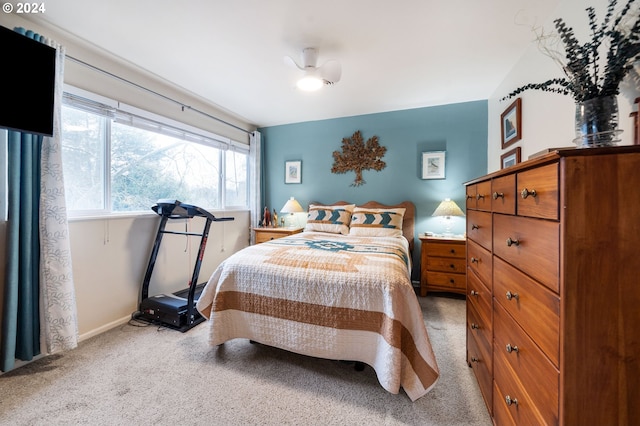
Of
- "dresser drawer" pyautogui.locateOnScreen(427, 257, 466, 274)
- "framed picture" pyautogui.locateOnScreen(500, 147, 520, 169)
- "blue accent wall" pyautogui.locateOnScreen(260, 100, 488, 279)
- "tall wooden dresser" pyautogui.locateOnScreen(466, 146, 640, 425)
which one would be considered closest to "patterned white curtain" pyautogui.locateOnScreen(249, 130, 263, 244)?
"blue accent wall" pyautogui.locateOnScreen(260, 100, 488, 279)

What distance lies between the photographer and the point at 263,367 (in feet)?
5.86

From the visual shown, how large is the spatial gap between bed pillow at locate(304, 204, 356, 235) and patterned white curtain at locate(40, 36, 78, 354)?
244 centimetres

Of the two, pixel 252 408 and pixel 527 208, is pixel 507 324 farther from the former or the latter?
pixel 252 408

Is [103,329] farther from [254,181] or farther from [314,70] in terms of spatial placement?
[314,70]

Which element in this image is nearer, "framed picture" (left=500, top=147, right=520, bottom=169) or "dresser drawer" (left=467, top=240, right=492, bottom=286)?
"dresser drawer" (left=467, top=240, right=492, bottom=286)

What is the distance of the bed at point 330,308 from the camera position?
146cm

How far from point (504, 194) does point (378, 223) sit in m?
2.14

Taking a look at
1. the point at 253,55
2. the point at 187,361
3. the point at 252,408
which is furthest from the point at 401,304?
the point at 253,55

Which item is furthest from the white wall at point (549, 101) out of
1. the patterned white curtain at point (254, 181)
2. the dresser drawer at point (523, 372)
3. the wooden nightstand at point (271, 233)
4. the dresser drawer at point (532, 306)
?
the patterned white curtain at point (254, 181)

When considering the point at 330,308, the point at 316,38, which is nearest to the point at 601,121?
the point at 330,308

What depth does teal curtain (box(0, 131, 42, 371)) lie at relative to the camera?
166 centimetres

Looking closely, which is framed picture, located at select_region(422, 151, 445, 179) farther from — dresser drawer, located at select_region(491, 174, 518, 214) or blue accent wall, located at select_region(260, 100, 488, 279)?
dresser drawer, located at select_region(491, 174, 518, 214)

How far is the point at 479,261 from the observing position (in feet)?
4.82

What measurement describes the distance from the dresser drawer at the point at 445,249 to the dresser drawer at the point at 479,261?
1347mm
